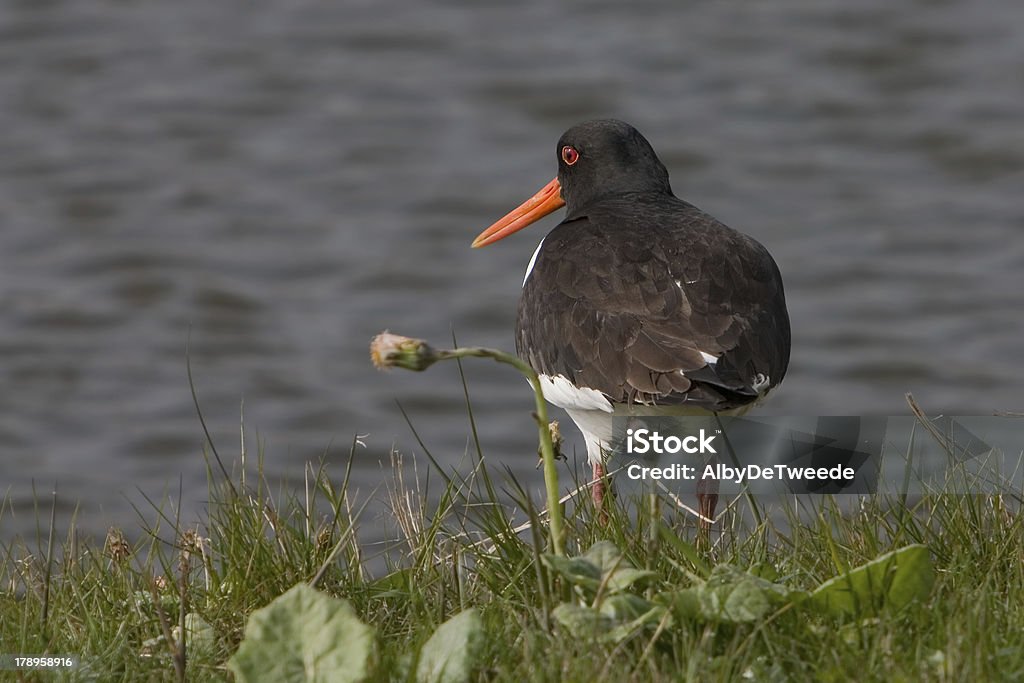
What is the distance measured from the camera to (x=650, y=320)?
14.8 feet

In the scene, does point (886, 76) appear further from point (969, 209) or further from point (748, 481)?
point (748, 481)

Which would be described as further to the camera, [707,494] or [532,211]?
[532,211]

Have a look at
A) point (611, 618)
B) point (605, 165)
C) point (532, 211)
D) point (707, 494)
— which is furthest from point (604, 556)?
point (532, 211)

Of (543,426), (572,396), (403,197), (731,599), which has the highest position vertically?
(543,426)

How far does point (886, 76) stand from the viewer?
13.1 meters

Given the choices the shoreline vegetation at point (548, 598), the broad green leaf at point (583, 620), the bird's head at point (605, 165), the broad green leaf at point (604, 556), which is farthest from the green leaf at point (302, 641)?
the bird's head at point (605, 165)

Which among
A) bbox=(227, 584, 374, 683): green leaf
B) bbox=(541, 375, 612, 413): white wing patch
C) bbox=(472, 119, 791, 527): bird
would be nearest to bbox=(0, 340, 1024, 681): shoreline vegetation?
bbox=(227, 584, 374, 683): green leaf

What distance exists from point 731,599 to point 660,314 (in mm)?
1602

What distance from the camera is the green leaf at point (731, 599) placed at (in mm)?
2998

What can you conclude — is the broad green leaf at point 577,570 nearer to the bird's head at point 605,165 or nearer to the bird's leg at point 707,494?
the bird's leg at point 707,494

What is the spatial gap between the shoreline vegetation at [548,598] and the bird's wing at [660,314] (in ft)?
1.41

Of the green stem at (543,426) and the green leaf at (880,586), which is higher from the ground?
the green stem at (543,426)

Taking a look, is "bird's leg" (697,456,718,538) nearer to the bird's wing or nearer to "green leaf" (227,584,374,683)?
the bird's wing

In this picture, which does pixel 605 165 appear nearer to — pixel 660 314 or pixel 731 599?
pixel 660 314
